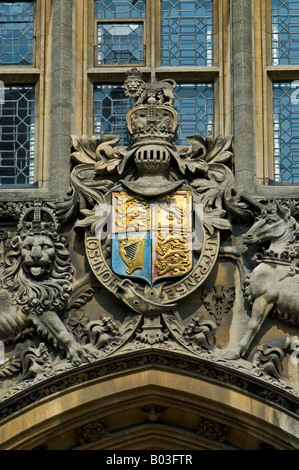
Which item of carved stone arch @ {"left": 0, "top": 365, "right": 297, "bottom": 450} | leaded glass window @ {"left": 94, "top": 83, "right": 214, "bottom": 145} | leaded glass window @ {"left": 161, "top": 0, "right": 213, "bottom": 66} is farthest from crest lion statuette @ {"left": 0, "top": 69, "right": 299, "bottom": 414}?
leaded glass window @ {"left": 161, "top": 0, "right": 213, "bottom": 66}

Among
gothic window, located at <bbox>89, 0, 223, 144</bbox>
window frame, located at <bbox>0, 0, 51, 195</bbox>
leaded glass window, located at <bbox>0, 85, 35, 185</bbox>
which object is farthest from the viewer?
gothic window, located at <bbox>89, 0, 223, 144</bbox>

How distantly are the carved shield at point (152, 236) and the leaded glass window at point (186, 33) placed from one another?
82.3 inches

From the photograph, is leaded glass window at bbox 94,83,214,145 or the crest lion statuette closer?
the crest lion statuette

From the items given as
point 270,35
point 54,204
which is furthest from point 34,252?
point 270,35

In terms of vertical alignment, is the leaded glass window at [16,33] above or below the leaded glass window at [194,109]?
above

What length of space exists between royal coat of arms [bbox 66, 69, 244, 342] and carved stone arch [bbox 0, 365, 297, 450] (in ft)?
2.96

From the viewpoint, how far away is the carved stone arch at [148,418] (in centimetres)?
2045

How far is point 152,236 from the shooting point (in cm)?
2108

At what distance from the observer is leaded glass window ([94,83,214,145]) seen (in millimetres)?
22125

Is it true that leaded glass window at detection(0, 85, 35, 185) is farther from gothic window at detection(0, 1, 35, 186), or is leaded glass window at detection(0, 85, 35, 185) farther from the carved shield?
the carved shield

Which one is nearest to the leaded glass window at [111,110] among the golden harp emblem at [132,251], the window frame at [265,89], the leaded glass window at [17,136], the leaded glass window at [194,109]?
the leaded glass window at [194,109]

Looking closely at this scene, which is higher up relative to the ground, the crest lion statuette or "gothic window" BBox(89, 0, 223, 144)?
"gothic window" BBox(89, 0, 223, 144)

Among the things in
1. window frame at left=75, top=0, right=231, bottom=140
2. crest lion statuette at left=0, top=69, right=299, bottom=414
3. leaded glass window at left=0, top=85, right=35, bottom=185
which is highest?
window frame at left=75, top=0, right=231, bottom=140

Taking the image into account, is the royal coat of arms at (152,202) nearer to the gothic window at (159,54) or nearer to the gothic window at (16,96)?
the gothic window at (159,54)
